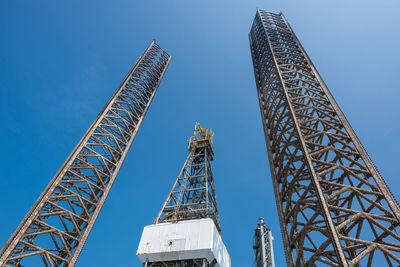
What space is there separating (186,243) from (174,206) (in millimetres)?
6471

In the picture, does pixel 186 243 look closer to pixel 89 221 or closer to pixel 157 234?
pixel 157 234

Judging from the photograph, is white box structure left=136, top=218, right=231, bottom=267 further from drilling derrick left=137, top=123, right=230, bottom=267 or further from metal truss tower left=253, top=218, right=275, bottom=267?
metal truss tower left=253, top=218, right=275, bottom=267

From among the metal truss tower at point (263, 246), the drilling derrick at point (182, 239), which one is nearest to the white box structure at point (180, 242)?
the drilling derrick at point (182, 239)

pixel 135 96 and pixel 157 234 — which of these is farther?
pixel 135 96

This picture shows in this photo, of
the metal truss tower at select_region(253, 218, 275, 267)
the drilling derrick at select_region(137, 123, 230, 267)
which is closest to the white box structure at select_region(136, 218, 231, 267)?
the drilling derrick at select_region(137, 123, 230, 267)

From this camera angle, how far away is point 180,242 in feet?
76.1

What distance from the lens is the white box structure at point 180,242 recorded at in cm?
2248

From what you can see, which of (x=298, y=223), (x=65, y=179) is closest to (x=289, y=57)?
(x=298, y=223)

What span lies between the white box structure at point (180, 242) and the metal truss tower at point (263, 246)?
16.9 ft

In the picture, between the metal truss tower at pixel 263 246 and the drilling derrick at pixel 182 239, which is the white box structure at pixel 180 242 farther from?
the metal truss tower at pixel 263 246

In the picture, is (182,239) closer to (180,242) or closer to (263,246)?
(180,242)

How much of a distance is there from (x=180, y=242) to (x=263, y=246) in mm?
10285

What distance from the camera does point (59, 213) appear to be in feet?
56.7

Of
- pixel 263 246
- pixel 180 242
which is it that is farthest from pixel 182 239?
pixel 263 246
